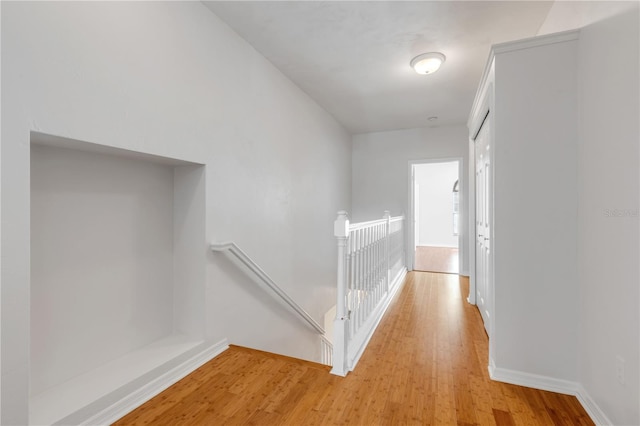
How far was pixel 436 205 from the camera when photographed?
1002 cm

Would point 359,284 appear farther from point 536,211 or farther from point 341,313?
point 536,211

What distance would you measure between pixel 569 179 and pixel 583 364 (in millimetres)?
1094

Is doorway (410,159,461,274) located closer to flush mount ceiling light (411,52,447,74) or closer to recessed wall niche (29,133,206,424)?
flush mount ceiling light (411,52,447,74)

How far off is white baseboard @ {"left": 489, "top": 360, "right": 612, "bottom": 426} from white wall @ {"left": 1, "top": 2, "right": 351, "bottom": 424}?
2.01 meters

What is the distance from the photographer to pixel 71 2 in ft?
4.79

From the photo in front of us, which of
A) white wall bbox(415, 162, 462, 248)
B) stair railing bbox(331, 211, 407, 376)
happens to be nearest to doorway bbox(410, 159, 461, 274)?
white wall bbox(415, 162, 462, 248)

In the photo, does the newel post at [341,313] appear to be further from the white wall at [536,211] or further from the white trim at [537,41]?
the white trim at [537,41]

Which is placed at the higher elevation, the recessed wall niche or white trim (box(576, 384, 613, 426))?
the recessed wall niche

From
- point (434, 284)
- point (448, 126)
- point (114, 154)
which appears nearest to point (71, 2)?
point (114, 154)

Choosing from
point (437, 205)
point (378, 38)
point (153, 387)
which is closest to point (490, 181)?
point (378, 38)

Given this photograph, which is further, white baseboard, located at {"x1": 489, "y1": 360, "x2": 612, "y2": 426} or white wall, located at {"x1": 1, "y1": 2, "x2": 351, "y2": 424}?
white baseboard, located at {"x1": 489, "y1": 360, "x2": 612, "y2": 426}

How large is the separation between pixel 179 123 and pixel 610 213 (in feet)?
8.37

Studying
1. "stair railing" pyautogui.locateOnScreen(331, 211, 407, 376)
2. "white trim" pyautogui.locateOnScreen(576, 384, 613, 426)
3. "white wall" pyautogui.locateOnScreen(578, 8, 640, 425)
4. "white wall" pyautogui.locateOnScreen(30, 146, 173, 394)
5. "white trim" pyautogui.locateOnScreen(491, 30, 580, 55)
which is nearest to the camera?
"white wall" pyautogui.locateOnScreen(578, 8, 640, 425)

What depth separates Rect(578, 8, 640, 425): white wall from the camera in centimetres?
128
